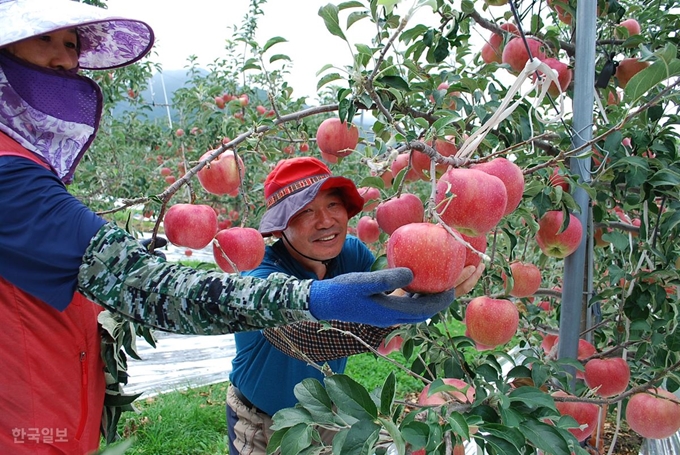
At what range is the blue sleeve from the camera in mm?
745

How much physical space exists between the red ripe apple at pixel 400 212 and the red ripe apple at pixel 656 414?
0.76 meters

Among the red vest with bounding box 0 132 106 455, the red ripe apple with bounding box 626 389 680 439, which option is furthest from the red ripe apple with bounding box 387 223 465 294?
the red ripe apple with bounding box 626 389 680 439

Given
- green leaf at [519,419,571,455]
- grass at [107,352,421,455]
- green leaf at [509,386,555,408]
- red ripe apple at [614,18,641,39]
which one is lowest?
grass at [107,352,421,455]

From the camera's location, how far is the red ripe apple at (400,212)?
46.4 inches

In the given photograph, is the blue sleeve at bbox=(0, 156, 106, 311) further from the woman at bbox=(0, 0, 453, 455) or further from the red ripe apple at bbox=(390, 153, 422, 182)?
the red ripe apple at bbox=(390, 153, 422, 182)

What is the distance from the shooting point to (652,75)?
0.98 metres

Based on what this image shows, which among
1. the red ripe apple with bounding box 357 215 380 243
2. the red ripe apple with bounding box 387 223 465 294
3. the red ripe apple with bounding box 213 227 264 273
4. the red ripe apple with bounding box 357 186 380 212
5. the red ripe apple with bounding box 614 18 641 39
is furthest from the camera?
the red ripe apple with bounding box 357 215 380 243

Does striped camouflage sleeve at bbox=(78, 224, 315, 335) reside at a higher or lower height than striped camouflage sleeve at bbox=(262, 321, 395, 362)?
higher

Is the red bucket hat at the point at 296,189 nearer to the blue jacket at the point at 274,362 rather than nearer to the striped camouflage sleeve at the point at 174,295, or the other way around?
the blue jacket at the point at 274,362

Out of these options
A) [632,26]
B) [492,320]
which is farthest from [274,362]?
[632,26]

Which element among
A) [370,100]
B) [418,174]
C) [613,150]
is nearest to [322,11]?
[370,100]

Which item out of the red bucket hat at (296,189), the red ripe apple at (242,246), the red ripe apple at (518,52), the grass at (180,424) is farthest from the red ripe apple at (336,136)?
the grass at (180,424)

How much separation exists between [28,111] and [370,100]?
63cm

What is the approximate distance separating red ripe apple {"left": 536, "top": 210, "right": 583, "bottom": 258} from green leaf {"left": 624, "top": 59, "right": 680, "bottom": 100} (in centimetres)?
32
